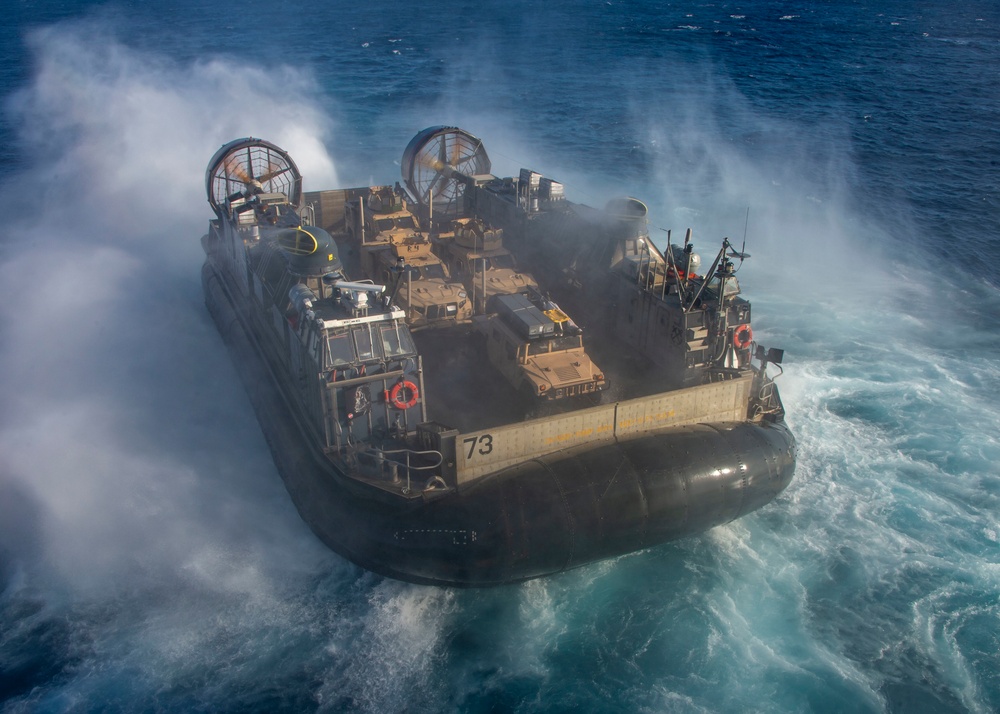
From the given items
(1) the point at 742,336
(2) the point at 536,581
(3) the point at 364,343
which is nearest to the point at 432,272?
(3) the point at 364,343

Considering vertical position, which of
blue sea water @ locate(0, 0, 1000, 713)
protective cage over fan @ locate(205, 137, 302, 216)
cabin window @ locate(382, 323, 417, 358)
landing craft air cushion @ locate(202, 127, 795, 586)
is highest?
protective cage over fan @ locate(205, 137, 302, 216)

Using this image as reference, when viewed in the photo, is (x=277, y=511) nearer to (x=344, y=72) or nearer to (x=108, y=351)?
(x=108, y=351)

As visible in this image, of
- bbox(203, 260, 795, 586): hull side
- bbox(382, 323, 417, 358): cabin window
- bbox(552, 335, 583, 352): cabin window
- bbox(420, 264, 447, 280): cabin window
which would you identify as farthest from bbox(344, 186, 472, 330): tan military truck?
bbox(203, 260, 795, 586): hull side

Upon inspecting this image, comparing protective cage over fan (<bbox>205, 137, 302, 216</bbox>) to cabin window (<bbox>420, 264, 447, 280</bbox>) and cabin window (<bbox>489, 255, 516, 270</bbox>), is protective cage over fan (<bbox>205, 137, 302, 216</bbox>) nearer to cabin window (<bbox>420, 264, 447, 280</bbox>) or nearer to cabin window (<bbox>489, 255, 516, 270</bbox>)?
cabin window (<bbox>420, 264, 447, 280</bbox>)

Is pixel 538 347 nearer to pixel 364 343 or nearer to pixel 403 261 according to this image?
pixel 364 343

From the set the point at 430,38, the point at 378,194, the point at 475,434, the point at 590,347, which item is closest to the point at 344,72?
the point at 430,38

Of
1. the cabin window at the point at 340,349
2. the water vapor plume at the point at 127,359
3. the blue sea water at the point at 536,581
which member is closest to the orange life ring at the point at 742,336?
the blue sea water at the point at 536,581

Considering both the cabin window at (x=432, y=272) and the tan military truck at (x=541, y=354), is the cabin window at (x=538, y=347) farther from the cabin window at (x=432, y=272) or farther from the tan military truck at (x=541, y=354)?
the cabin window at (x=432, y=272)
